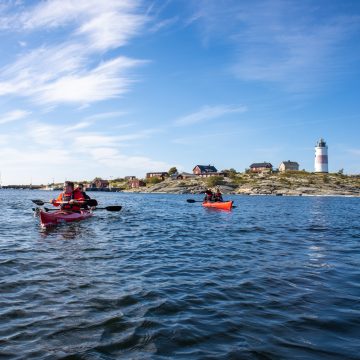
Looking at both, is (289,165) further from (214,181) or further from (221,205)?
(221,205)

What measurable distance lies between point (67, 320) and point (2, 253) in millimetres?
8010

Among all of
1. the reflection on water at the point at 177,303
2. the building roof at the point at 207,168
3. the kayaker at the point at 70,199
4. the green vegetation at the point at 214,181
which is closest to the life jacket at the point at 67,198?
the kayaker at the point at 70,199

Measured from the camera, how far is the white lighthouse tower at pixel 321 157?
150 m

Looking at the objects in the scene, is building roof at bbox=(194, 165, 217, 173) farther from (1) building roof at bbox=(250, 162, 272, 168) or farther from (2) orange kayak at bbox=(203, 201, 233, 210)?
(2) orange kayak at bbox=(203, 201, 233, 210)

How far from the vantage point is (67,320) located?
6645 mm

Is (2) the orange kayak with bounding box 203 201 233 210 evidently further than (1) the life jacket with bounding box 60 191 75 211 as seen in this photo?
Yes

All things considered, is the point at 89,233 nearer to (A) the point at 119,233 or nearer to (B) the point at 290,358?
(A) the point at 119,233

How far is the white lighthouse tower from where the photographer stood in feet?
490

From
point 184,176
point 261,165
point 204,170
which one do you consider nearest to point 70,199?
point 184,176

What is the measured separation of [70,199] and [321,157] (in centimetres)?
14271

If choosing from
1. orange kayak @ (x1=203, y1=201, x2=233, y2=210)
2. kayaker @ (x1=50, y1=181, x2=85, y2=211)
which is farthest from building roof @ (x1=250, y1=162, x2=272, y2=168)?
kayaker @ (x1=50, y1=181, x2=85, y2=211)

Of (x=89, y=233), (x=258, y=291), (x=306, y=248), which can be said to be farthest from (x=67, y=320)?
(x=89, y=233)

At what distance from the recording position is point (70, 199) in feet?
85.9

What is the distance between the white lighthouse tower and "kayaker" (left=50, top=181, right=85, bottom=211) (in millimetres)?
138651
